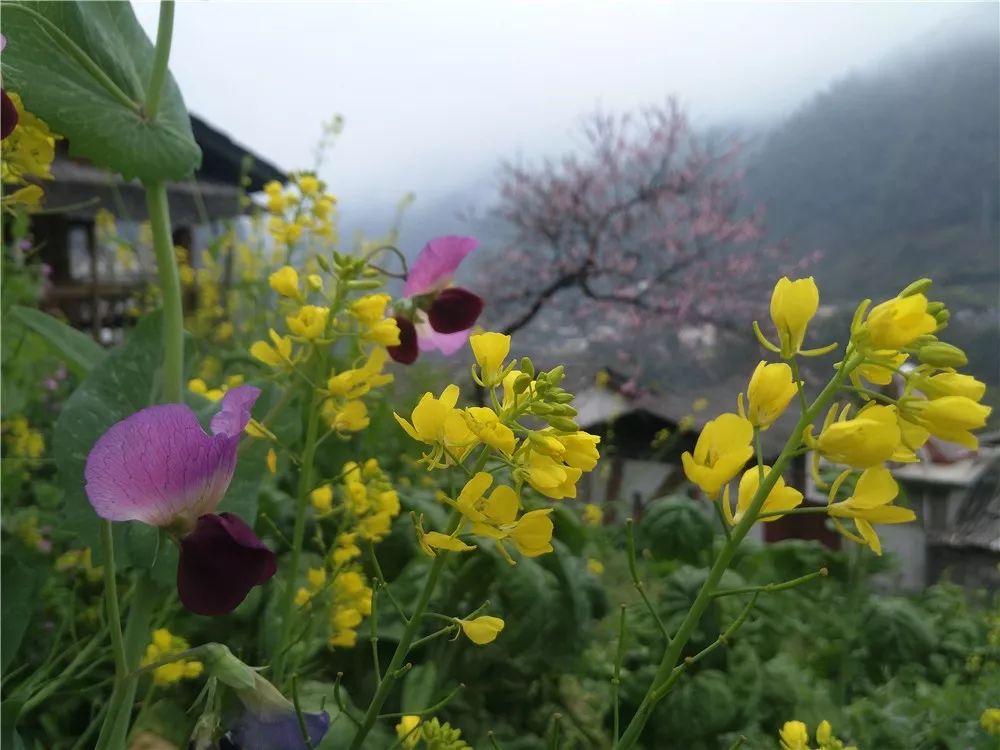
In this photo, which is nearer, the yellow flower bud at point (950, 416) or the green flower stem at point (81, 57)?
the yellow flower bud at point (950, 416)

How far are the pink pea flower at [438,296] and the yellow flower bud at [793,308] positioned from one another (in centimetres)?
21

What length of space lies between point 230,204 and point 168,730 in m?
2.44

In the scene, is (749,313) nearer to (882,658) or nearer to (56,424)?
(882,658)

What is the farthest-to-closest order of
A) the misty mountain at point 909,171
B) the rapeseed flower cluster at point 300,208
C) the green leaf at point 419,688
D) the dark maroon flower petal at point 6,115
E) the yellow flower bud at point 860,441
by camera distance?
the misty mountain at point 909,171
the rapeseed flower cluster at point 300,208
the green leaf at point 419,688
the dark maroon flower petal at point 6,115
the yellow flower bud at point 860,441

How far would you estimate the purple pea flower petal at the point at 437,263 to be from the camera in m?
0.41

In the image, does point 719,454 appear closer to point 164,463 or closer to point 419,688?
point 164,463

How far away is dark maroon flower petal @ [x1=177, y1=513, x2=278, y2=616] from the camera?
0.25 m

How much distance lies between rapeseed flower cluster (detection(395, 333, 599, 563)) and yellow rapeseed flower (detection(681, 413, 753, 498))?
3 cm

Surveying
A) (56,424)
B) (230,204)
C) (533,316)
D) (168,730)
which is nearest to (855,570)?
(168,730)

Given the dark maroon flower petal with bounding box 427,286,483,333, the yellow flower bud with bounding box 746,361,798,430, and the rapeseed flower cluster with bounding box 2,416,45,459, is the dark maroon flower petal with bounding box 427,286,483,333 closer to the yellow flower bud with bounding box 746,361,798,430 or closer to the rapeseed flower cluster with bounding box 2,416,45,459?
the yellow flower bud with bounding box 746,361,798,430

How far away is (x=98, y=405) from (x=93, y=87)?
16 cm

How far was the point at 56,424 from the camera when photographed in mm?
357

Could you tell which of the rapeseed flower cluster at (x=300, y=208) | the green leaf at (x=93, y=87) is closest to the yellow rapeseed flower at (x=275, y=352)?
the green leaf at (x=93, y=87)

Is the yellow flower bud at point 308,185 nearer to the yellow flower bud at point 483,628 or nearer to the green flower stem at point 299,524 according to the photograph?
the green flower stem at point 299,524
